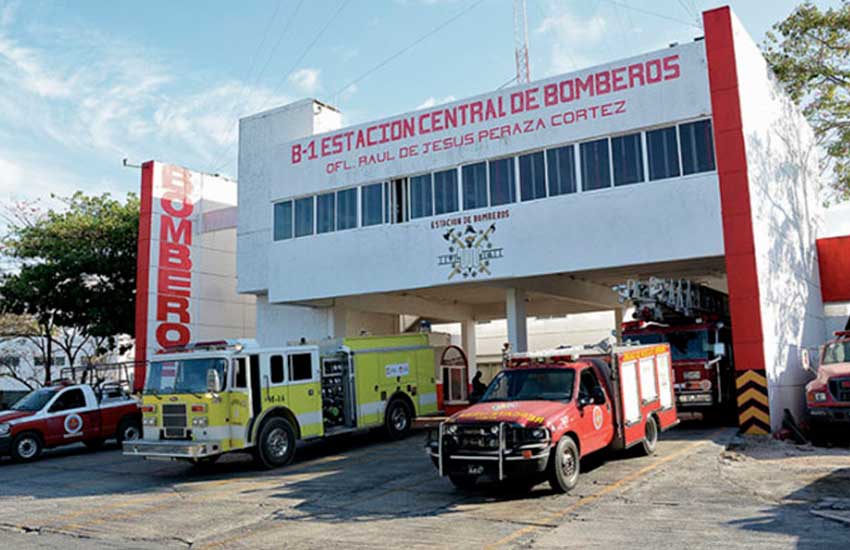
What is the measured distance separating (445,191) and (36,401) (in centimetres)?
1239

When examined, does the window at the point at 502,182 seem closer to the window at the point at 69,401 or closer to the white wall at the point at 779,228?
the white wall at the point at 779,228

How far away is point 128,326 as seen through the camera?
2958cm

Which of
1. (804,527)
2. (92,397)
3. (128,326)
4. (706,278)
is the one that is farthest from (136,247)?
(804,527)

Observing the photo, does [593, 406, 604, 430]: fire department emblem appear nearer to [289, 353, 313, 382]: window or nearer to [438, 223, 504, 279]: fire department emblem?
[289, 353, 313, 382]: window

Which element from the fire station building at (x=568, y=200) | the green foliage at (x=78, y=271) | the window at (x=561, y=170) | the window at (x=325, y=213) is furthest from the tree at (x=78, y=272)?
the window at (x=561, y=170)

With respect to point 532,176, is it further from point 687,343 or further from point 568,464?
point 568,464

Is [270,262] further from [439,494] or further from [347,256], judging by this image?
[439,494]

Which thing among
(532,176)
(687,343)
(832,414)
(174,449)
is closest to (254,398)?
(174,449)

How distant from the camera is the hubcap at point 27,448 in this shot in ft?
59.1

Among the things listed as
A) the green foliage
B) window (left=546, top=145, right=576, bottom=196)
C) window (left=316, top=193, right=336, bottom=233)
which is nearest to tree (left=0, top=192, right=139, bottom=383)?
the green foliage

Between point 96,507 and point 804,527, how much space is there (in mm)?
9896

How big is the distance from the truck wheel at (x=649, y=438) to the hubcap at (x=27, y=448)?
14588 millimetres

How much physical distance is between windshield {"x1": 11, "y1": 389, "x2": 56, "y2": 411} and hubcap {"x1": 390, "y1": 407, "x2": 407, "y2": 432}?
351 inches

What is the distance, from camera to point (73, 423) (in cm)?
1925
